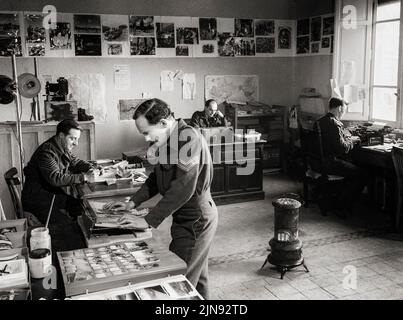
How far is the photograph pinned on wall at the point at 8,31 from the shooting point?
7363mm

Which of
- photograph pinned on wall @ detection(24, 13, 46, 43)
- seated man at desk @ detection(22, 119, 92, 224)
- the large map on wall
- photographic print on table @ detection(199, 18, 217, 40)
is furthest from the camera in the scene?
the large map on wall

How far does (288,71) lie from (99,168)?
577 centimetres

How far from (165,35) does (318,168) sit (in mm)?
3745

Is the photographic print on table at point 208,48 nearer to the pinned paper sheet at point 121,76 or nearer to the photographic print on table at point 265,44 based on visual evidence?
the photographic print on table at point 265,44

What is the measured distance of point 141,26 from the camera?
8.25 metres

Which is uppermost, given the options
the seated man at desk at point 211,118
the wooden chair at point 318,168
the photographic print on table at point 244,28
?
the photographic print on table at point 244,28

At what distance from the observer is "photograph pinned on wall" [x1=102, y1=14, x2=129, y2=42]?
8.02 meters

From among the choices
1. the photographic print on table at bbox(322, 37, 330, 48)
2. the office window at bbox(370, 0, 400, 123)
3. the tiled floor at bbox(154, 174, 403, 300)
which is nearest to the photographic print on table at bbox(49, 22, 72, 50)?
the tiled floor at bbox(154, 174, 403, 300)

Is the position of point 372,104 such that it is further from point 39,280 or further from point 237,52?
point 39,280

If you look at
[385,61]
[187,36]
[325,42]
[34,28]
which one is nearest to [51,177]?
[34,28]

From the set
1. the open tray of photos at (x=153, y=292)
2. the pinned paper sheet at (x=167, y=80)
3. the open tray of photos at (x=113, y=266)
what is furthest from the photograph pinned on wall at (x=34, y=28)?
the open tray of photos at (x=153, y=292)

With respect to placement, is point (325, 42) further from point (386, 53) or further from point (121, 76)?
point (121, 76)

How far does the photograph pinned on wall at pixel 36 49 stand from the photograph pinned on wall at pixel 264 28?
403cm

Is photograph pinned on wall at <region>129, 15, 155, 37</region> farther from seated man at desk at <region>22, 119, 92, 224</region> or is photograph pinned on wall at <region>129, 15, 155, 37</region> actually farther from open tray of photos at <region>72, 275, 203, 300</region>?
open tray of photos at <region>72, 275, 203, 300</region>
